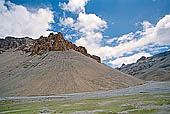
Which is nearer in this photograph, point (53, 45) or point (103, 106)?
point (103, 106)

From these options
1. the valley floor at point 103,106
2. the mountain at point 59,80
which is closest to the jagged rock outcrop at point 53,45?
the mountain at point 59,80

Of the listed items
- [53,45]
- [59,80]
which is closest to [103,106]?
[59,80]

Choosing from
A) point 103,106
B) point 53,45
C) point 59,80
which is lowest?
point 103,106

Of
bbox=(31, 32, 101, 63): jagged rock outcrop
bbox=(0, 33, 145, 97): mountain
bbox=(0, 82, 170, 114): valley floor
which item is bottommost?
bbox=(0, 82, 170, 114): valley floor

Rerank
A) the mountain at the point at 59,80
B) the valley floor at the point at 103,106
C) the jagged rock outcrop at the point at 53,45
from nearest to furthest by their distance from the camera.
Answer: the valley floor at the point at 103,106 < the mountain at the point at 59,80 < the jagged rock outcrop at the point at 53,45

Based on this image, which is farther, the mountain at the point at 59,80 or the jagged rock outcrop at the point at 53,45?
the jagged rock outcrop at the point at 53,45

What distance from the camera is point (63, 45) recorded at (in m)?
153

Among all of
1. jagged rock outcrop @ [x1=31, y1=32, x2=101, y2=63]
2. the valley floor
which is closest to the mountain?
jagged rock outcrop @ [x1=31, y1=32, x2=101, y2=63]

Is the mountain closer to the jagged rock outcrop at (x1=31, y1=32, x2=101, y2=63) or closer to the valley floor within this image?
the jagged rock outcrop at (x1=31, y1=32, x2=101, y2=63)

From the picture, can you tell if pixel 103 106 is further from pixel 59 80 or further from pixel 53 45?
pixel 53 45

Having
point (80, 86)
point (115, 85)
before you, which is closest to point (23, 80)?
point (80, 86)

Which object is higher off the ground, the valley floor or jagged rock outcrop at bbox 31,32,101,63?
jagged rock outcrop at bbox 31,32,101,63

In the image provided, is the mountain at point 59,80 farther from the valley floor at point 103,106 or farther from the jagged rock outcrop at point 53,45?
the valley floor at point 103,106

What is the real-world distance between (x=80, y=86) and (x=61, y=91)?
1002cm
